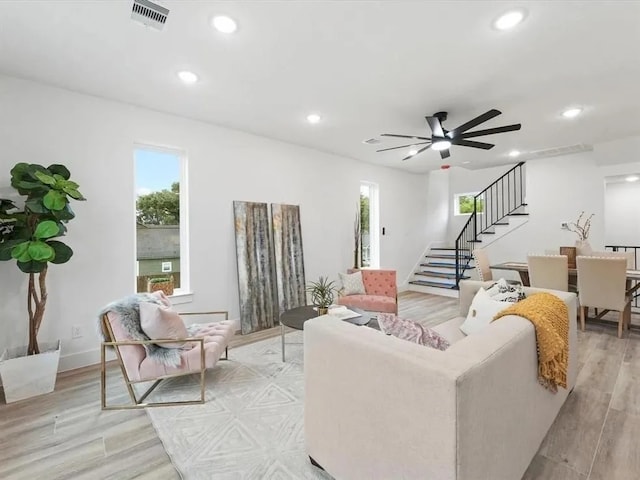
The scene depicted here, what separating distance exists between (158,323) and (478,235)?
7.15 meters

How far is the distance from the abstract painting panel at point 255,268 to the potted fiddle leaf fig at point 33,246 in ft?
6.19

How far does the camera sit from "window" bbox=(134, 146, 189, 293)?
364 centimetres

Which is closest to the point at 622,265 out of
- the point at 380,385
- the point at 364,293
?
the point at 364,293

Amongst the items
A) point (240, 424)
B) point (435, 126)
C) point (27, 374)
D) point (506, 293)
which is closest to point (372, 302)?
point (506, 293)

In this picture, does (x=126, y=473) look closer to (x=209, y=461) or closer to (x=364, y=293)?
(x=209, y=461)

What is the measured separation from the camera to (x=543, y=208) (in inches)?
241

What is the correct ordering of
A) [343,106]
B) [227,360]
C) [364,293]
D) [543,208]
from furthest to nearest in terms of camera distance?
1. [543,208]
2. [364,293]
3. [343,106]
4. [227,360]

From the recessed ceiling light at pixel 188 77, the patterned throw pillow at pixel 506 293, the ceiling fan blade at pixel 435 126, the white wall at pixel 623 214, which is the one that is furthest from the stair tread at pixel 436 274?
the recessed ceiling light at pixel 188 77

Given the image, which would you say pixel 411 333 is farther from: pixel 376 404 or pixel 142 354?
pixel 142 354

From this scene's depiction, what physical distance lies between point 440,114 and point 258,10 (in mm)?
2420

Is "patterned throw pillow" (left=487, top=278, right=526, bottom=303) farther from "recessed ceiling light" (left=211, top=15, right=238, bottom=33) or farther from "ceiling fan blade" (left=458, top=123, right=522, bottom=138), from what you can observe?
"recessed ceiling light" (left=211, top=15, right=238, bottom=33)

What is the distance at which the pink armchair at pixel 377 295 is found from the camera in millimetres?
4230

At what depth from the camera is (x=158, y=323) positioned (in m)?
2.40

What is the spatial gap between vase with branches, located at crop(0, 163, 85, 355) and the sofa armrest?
94.8 inches
